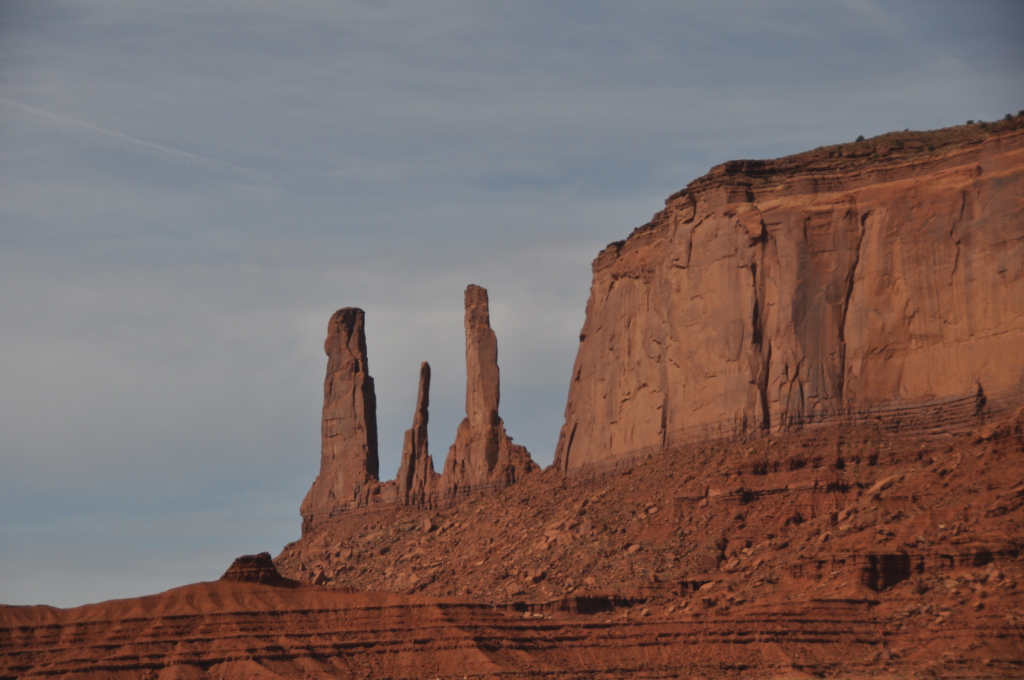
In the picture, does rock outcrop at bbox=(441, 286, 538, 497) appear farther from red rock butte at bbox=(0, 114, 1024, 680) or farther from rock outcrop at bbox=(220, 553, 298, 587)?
rock outcrop at bbox=(220, 553, 298, 587)

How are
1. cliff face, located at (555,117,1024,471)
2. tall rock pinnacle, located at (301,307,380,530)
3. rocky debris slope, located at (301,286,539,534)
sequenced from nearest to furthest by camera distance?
cliff face, located at (555,117,1024,471) → rocky debris slope, located at (301,286,539,534) → tall rock pinnacle, located at (301,307,380,530)

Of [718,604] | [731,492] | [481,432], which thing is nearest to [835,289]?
[731,492]

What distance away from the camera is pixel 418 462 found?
411 ft

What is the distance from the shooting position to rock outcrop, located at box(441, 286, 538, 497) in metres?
118

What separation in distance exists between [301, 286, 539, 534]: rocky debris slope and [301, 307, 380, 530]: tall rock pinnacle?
0.20 feet

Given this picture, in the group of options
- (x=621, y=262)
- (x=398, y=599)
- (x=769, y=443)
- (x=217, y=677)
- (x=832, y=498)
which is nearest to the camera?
(x=217, y=677)

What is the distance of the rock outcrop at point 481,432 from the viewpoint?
388ft

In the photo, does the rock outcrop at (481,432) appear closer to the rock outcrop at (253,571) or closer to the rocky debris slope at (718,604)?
the rocky debris slope at (718,604)

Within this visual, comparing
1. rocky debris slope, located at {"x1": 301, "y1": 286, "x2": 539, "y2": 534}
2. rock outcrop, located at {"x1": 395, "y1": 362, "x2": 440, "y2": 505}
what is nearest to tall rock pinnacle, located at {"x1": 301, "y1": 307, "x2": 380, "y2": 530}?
rocky debris slope, located at {"x1": 301, "y1": 286, "x2": 539, "y2": 534}

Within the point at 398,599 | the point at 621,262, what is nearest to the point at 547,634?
the point at 398,599

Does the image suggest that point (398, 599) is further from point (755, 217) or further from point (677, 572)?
point (755, 217)

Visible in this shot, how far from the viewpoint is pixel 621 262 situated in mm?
113625

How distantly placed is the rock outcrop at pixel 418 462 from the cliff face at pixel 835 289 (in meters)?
17.9

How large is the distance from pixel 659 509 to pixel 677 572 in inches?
272
